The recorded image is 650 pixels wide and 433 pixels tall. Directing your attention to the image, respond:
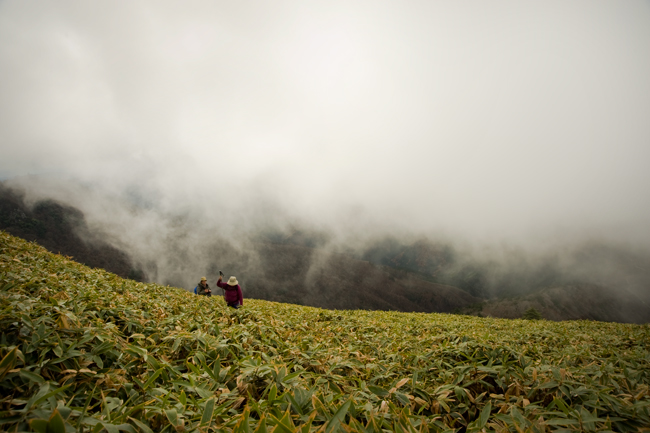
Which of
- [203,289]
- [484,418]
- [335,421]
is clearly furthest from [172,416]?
[203,289]

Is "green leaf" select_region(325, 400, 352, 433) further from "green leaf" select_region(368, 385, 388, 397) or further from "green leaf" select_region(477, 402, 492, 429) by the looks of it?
"green leaf" select_region(477, 402, 492, 429)

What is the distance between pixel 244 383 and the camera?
3.07 m

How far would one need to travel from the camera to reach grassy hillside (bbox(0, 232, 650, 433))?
2.20m

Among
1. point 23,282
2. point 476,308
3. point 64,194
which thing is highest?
point 64,194

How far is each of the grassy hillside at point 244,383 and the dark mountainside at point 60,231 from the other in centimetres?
17439

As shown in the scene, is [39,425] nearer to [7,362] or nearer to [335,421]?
[7,362]

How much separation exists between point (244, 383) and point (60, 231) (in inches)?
8844

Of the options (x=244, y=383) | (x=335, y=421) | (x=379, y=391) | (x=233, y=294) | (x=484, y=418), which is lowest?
(x=244, y=383)

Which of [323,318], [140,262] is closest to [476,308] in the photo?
[323,318]

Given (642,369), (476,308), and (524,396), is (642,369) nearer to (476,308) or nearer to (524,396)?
(524,396)

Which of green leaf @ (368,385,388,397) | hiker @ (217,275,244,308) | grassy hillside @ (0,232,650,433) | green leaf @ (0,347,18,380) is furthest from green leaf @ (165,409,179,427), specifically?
hiker @ (217,275,244,308)

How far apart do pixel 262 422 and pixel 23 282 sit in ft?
18.2

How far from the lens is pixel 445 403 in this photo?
321 centimetres

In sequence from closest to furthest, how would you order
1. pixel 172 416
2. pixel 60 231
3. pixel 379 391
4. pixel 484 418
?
1. pixel 172 416
2. pixel 484 418
3. pixel 379 391
4. pixel 60 231
